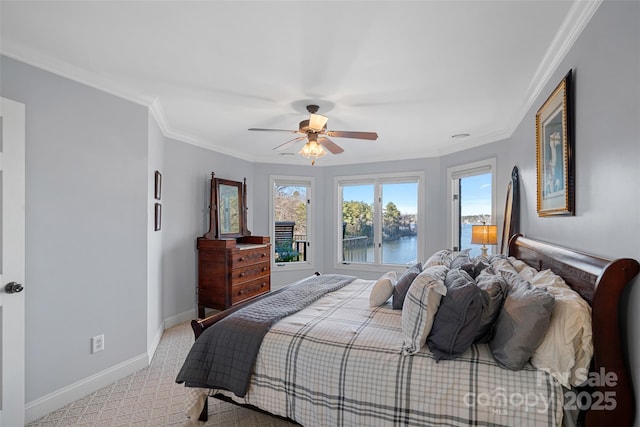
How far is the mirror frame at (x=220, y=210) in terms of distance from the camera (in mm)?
4380

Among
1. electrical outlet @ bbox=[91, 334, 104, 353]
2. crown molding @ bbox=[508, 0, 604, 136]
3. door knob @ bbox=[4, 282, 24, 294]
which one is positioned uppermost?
Result: crown molding @ bbox=[508, 0, 604, 136]

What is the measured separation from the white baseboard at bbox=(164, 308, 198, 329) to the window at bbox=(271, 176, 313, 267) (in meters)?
1.73

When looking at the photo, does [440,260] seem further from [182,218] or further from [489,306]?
[182,218]

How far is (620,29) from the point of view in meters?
1.30

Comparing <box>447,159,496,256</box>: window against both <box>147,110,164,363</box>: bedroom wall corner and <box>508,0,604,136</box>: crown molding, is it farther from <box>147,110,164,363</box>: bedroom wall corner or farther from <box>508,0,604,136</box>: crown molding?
<box>147,110,164,363</box>: bedroom wall corner

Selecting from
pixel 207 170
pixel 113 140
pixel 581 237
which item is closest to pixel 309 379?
pixel 581 237

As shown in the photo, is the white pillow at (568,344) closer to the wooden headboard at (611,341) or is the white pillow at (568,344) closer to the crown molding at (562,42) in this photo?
the wooden headboard at (611,341)

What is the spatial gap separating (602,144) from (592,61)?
1.52ft

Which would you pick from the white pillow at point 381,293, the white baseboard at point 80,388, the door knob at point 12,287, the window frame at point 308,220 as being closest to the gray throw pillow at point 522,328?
the white pillow at point 381,293

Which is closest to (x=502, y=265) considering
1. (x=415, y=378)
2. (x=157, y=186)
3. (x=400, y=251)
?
(x=415, y=378)

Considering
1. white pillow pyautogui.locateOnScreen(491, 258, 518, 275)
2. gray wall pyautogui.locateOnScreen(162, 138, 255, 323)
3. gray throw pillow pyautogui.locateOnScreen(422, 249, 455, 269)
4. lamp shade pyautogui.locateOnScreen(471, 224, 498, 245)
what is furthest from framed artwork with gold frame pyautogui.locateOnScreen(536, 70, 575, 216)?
gray wall pyautogui.locateOnScreen(162, 138, 255, 323)

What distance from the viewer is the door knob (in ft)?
6.18

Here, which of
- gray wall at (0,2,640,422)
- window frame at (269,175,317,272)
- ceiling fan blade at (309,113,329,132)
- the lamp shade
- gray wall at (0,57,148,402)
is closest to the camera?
gray wall at (0,2,640,422)

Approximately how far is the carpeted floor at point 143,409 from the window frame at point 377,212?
3533mm
